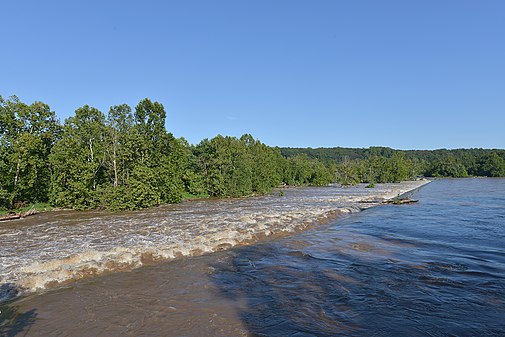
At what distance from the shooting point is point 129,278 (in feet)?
35.1

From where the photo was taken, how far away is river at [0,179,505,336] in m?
7.14

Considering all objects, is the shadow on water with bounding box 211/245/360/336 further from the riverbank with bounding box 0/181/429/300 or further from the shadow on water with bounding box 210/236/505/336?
the riverbank with bounding box 0/181/429/300

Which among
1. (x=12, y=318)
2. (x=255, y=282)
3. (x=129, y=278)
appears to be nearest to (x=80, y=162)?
(x=129, y=278)

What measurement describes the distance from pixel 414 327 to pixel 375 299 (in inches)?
62.1

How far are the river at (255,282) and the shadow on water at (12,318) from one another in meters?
0.04

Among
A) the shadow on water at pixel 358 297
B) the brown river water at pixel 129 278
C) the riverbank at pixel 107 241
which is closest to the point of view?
the shadow on water at pixel 358 297

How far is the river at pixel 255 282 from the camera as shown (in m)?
7.14

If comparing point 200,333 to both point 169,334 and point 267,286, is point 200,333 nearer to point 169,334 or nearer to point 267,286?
point 169,334

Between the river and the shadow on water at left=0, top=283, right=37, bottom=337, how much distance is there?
0.04 meters

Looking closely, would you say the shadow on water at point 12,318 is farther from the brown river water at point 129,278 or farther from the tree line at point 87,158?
the tree line at point 87,158

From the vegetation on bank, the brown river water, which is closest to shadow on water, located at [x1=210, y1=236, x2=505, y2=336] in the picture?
the brown river water

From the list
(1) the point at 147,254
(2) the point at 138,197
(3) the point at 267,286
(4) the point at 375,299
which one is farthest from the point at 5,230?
(4) the point at 375,299

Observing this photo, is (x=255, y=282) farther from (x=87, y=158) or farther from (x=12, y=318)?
(x=87, y=158)

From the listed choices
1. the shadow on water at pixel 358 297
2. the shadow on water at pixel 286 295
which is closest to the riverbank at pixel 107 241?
the shadow on water at pixel 286 295
